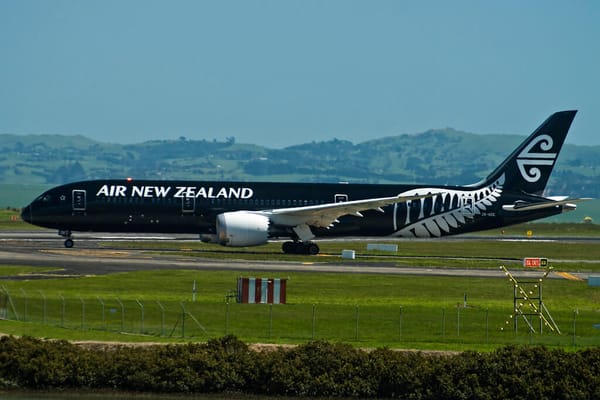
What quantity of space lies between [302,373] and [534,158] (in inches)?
2003

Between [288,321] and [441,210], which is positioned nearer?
[288,321]

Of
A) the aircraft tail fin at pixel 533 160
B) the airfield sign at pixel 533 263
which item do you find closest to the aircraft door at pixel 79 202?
the aircraft tail fin at pixel 533 160

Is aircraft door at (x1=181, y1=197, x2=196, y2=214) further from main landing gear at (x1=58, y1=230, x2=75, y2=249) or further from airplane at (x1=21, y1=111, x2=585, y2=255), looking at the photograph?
main landing gear at (x1=58, y1=230, x2=75, y2=249)

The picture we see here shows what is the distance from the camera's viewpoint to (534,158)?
90.2 m

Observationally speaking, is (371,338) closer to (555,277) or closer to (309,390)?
(309,390)

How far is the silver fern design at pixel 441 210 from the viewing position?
87.8 meters

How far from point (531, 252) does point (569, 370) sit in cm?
5659

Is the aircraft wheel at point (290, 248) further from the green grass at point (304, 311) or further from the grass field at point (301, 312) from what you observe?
the grass field at point (301, 312)

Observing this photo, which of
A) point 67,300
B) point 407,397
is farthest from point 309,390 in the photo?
point 67,300

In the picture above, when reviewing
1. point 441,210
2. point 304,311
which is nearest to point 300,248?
point 441,210

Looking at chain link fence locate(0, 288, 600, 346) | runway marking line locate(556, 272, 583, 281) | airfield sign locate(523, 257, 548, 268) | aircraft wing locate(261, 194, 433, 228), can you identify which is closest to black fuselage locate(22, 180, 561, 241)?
aircraft wing locate(261, 194, 433, 228)

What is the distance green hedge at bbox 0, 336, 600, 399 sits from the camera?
43281 mm

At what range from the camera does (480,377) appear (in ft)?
142

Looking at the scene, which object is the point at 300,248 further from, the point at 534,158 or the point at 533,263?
the point at 534,158
